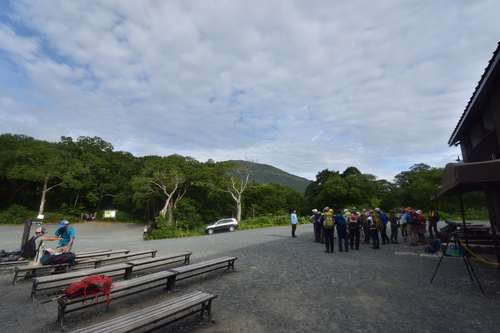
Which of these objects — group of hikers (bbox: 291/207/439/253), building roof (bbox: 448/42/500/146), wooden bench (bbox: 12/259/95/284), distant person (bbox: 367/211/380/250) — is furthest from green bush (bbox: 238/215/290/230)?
building roof (bbox: 448/42/500/146)

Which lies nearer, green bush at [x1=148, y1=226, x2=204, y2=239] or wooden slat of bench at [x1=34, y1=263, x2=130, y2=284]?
wooden slat of bench at [x1=34, y1=263, x2=130, y2=284]

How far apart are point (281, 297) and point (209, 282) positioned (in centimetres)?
211

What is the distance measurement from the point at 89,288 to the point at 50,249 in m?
4.37

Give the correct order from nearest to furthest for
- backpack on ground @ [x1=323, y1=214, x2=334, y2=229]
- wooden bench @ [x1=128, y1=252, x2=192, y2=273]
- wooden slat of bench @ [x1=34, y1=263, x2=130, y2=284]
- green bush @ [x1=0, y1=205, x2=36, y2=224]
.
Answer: wooden slat of bench @ [x1=34, y1=263, x2=130, y2=284] < wooden bench @ [x1=128, y1=252, x2=192, y2=273] < backpack on ground @ [x1=323, y1=214, x2=334, y2=229] < green bush @ [x1=0, y1=205, x2=36, y2=224]

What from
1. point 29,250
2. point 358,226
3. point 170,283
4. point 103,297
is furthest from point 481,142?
point 29,250

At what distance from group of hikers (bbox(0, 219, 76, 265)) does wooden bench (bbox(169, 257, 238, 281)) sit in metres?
3.19

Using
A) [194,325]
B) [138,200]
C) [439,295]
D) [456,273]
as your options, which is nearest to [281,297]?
[194,325]

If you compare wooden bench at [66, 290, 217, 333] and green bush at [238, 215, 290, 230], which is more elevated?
wooden bench at [66, 290, 217, 333]

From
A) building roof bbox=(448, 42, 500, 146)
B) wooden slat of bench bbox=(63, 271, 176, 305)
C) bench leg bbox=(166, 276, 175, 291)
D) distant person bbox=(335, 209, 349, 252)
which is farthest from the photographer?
distant person bbox=(335, 209, 349, 252)

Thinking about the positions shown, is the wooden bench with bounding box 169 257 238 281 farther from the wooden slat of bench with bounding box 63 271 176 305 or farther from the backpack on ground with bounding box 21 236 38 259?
the backpack on ground with bounding box 21 236 38 259

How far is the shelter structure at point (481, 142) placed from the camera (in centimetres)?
448

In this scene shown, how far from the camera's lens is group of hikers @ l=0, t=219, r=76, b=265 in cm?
646

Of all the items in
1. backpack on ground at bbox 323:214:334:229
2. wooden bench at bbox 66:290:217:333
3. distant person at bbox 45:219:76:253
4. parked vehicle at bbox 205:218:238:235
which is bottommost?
parked vehicle at bbox 205:218:238:235

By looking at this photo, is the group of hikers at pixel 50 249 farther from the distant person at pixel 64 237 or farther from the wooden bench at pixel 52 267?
the wooden bench at pixel 52 267
